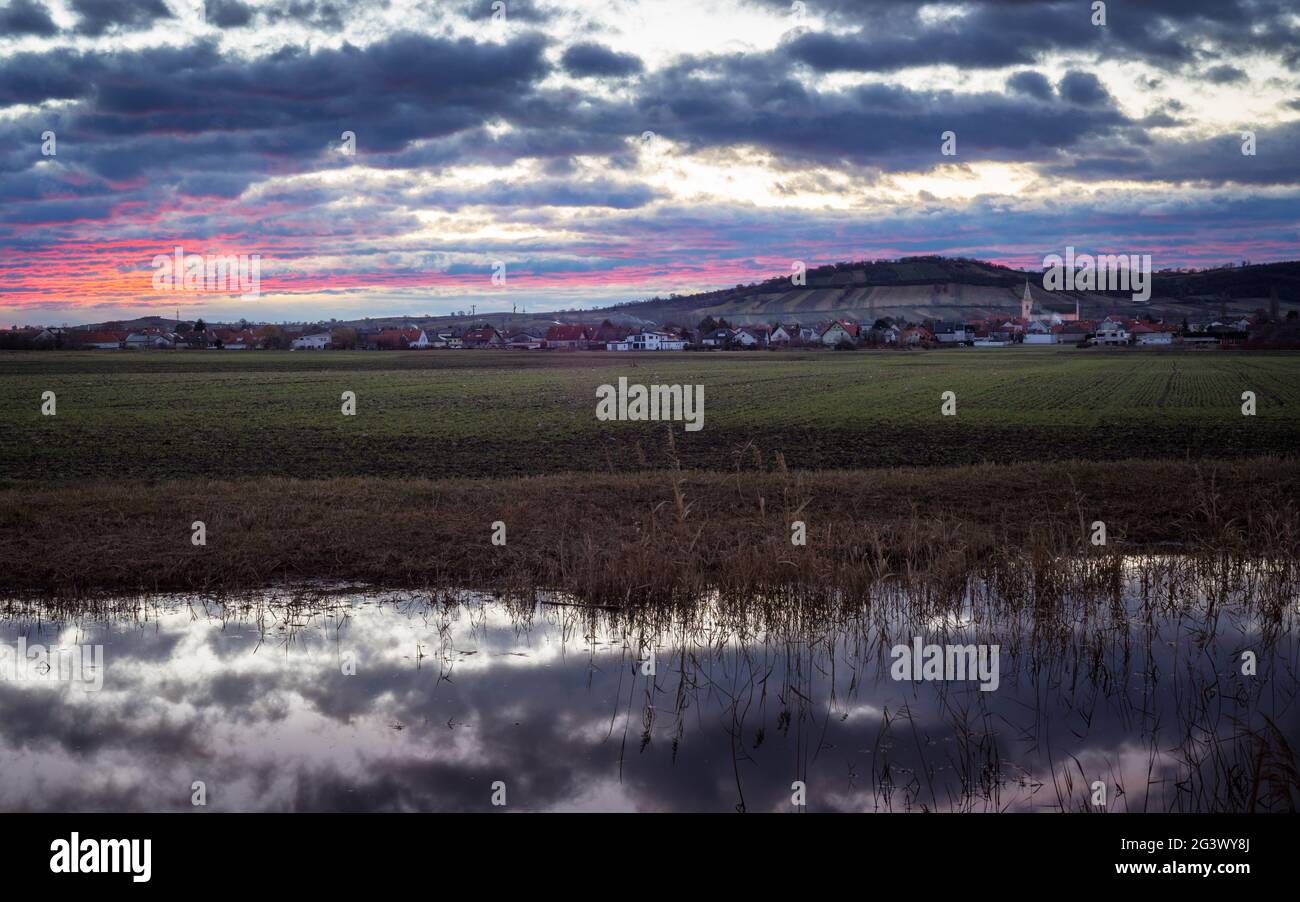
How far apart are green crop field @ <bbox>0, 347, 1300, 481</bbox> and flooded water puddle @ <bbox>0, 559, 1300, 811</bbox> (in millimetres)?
3261

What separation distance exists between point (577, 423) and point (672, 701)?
97.7ft

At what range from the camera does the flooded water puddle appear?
6.89 metres

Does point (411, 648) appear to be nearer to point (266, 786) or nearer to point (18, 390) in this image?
point (266, 786)

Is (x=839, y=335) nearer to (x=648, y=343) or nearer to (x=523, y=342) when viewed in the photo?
(x=648, y=343)

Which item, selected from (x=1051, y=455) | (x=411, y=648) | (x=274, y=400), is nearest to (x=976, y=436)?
(x=1051, y=455)

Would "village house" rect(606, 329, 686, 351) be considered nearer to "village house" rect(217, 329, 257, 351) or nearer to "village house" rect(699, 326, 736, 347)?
"village house" rect(699, 326, 736, 347)

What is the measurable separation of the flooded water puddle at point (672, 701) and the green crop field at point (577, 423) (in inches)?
128

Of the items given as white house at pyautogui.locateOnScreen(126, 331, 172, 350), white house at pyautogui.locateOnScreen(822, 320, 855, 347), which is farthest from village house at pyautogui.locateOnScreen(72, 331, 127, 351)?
white house at pyautogui.locateOnScreen(822, 320, 855, 347)

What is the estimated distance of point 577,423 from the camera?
38.0 m

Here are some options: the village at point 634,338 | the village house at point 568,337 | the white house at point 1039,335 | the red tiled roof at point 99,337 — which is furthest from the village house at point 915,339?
the red tiled roof at point 99,337

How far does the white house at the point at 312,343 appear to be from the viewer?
151 m

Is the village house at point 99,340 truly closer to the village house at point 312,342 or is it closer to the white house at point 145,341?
the white house at point 145,341
